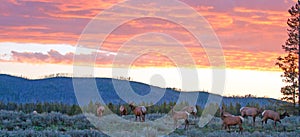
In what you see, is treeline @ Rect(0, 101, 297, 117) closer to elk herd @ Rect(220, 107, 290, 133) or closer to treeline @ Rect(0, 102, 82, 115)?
treeline @ Rect(0, 102, 82, 115)

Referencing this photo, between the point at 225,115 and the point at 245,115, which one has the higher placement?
the point at 245,115

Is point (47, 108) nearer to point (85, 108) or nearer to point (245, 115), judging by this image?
point (85, 108)

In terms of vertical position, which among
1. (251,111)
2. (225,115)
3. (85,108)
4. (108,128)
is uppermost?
(85,108)

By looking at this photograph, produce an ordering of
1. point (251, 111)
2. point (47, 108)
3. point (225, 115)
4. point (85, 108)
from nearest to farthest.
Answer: point (225, 115) → point (251, 111) → point (47, 108) → point (85, 108)

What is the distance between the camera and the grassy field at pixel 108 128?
29.1 meters

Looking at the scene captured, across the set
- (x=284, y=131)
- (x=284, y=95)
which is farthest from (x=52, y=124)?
(x=284, y=95)

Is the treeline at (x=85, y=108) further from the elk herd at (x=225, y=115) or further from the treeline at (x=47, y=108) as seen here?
the elk herd at (x=225, y=115)

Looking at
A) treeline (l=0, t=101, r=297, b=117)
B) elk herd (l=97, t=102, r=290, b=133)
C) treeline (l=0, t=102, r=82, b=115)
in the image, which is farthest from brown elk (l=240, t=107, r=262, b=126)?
treeline (l=0, t=102, r=82, b=115)

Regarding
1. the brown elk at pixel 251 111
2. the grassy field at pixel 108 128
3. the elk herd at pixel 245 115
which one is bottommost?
the grassy field at pixel 108 128

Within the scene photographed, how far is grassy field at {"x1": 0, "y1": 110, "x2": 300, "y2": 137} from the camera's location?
1145 inches

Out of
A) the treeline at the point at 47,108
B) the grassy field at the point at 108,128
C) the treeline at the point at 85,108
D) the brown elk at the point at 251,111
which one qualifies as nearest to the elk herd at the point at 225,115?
the brown elk at the point at 251,111

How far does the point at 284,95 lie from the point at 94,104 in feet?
49.1

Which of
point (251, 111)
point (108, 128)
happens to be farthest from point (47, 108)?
point (251, 111)

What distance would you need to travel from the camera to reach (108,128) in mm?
32125
